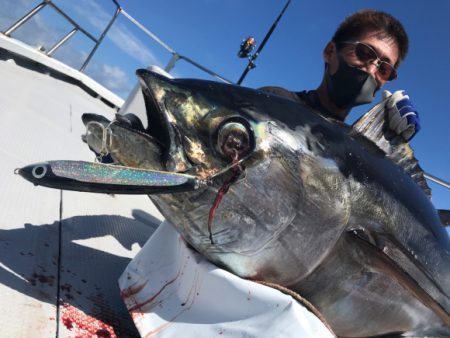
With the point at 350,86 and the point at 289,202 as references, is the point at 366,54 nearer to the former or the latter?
the point at 350,86

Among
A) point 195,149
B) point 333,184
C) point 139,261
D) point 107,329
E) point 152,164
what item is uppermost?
point 333,184

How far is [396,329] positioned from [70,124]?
405 centimetres

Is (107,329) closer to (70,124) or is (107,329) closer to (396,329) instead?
(396,329)

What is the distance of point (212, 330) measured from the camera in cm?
134

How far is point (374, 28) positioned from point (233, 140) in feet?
5.62

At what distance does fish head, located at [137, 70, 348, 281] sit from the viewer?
4.31 ft

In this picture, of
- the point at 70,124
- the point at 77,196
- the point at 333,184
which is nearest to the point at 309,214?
the point at 333,184

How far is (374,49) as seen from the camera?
7.71ft

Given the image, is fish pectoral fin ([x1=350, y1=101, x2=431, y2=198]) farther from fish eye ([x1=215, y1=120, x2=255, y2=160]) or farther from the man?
fish eye ([x1=215, y1=120, x2=255, y2=160])

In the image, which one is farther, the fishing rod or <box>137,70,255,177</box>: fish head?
the fishing rod

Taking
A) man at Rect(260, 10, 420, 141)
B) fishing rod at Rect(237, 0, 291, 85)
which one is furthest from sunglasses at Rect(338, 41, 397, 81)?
fishing rod at Rect(237, 0, 291, 85)

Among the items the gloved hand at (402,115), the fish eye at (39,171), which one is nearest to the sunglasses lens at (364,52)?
the gloved hand at (402,115)

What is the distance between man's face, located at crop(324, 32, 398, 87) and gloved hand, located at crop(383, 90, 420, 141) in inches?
8.2

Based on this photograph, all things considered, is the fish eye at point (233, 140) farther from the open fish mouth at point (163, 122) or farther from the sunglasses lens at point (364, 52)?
the sunglasses lens at point (364, 52)
